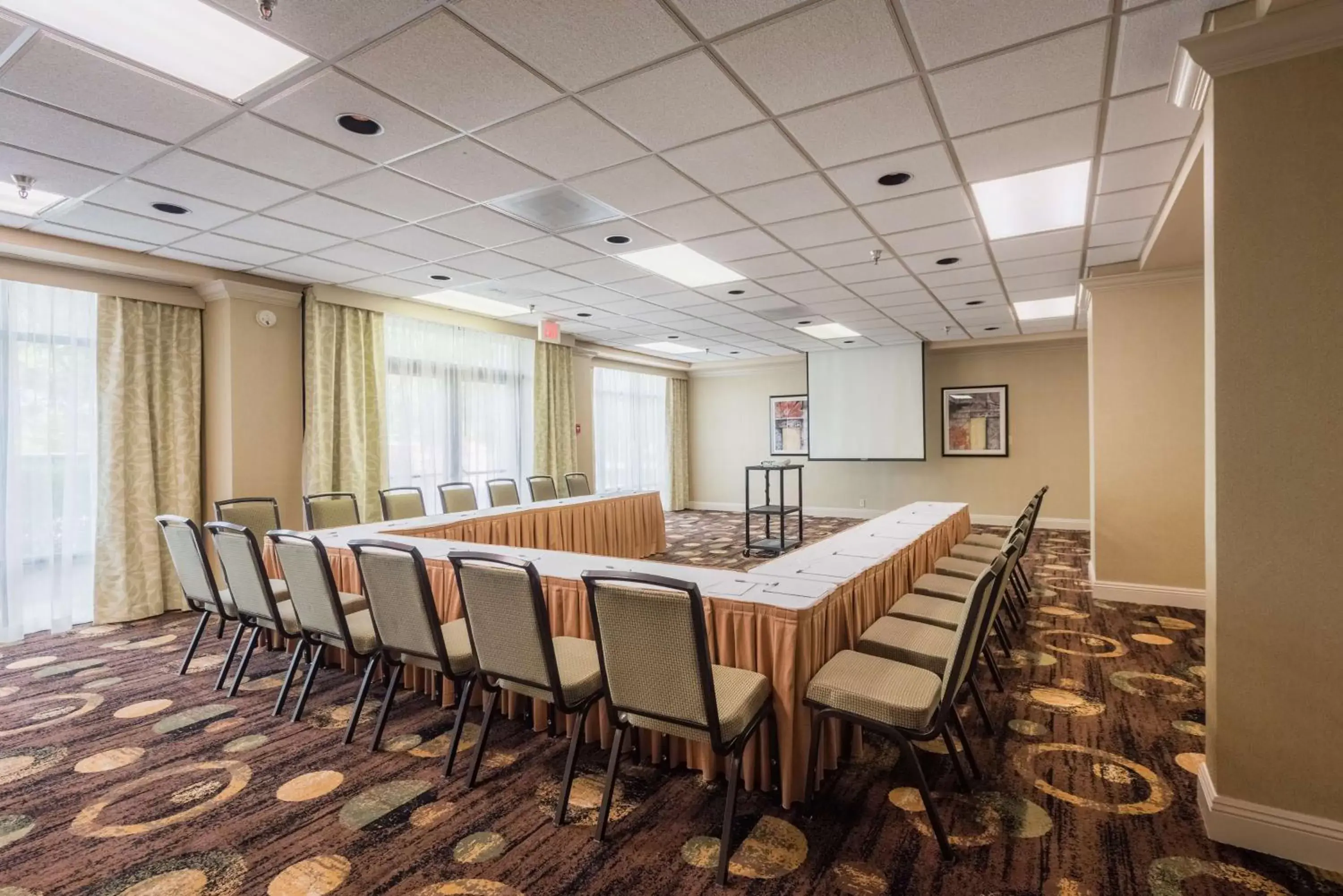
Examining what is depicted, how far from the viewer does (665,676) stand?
194 cm

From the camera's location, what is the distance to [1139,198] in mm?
3578

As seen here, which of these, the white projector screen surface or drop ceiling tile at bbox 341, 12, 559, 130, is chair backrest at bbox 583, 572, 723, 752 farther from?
the white projector screen surface

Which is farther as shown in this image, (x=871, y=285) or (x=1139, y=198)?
(x=871, y=285)

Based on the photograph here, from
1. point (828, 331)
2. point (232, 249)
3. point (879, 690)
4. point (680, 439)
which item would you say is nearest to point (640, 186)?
point (879, 690)

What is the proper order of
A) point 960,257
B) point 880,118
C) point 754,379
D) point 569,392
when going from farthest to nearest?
point 754,379 < point 569,392 < point 960,257 < point 880,118

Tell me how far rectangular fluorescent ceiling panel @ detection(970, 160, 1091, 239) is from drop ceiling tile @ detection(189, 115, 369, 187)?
3.37m

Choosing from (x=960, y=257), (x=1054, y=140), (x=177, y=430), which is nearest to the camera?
(x=1054, y=140)

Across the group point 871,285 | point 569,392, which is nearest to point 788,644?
point 871,285

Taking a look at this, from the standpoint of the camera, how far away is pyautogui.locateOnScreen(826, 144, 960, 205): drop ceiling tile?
303cm

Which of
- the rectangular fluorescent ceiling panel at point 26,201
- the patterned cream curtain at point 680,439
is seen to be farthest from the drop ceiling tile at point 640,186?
the patterned cream curtain at point 680,439

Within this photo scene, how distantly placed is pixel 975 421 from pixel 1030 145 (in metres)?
7.32

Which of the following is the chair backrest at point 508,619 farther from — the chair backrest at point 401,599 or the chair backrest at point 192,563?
the chair backrest at point 192,563

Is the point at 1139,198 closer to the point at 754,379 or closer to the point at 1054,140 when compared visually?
the point at 1054,140

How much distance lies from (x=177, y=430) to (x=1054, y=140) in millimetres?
6414
